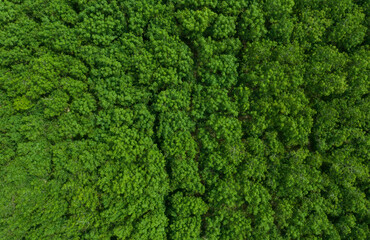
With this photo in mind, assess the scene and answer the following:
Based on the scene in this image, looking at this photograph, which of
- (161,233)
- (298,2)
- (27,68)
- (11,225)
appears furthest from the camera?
(298,2)

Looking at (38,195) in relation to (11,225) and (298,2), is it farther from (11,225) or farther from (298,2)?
(298,2)

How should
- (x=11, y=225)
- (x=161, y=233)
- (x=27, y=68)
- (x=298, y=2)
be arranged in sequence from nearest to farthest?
(x=11, y=225) < (x=27, y=68) < (x=161, y=233) < (x=298, y=2)

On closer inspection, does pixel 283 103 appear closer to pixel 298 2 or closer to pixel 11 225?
pixel 298 2

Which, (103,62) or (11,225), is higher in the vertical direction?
(103,62)

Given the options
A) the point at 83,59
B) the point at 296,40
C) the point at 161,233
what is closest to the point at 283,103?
the point at 296,40

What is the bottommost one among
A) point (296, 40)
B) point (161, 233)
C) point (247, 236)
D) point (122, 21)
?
point (161, 233)

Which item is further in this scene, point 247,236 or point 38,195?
point 247,236
